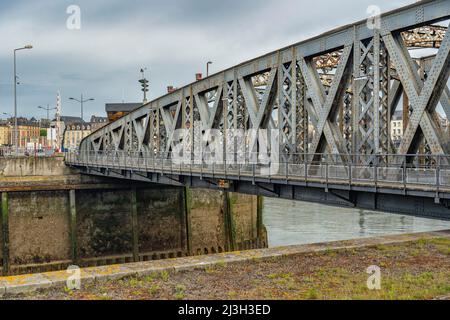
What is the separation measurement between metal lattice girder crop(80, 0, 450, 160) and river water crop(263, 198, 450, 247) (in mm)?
18600

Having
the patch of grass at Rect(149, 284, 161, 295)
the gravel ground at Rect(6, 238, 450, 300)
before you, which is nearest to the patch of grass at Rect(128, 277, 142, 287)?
the gravel ground at Rect(6, 238, 450, 300)

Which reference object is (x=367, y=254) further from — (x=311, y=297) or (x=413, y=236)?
(x=311, y=297)

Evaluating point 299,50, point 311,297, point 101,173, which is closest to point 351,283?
point 311,297

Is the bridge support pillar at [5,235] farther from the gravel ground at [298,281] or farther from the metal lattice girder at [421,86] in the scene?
the metal lattice girder at [421,86]

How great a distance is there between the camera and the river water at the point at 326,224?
149ft

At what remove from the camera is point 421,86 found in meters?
16.5

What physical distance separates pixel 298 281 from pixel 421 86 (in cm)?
726

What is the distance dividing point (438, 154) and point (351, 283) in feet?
14.5

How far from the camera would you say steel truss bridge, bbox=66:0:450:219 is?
15750mm

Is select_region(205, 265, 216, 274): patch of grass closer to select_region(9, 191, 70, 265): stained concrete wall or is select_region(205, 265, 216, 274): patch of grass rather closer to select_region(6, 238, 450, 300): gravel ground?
select_region(6, 238, 450, 300): gravel ground

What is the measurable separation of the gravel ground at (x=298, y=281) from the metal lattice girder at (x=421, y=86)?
146 inches

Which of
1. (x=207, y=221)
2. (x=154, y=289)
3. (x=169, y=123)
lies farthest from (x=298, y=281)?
(x=207, y=221)

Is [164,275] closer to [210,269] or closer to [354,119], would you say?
[210,269]

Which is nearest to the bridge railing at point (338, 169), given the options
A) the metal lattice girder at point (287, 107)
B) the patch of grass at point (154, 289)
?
the metal lattice girder at point (287, 107)
